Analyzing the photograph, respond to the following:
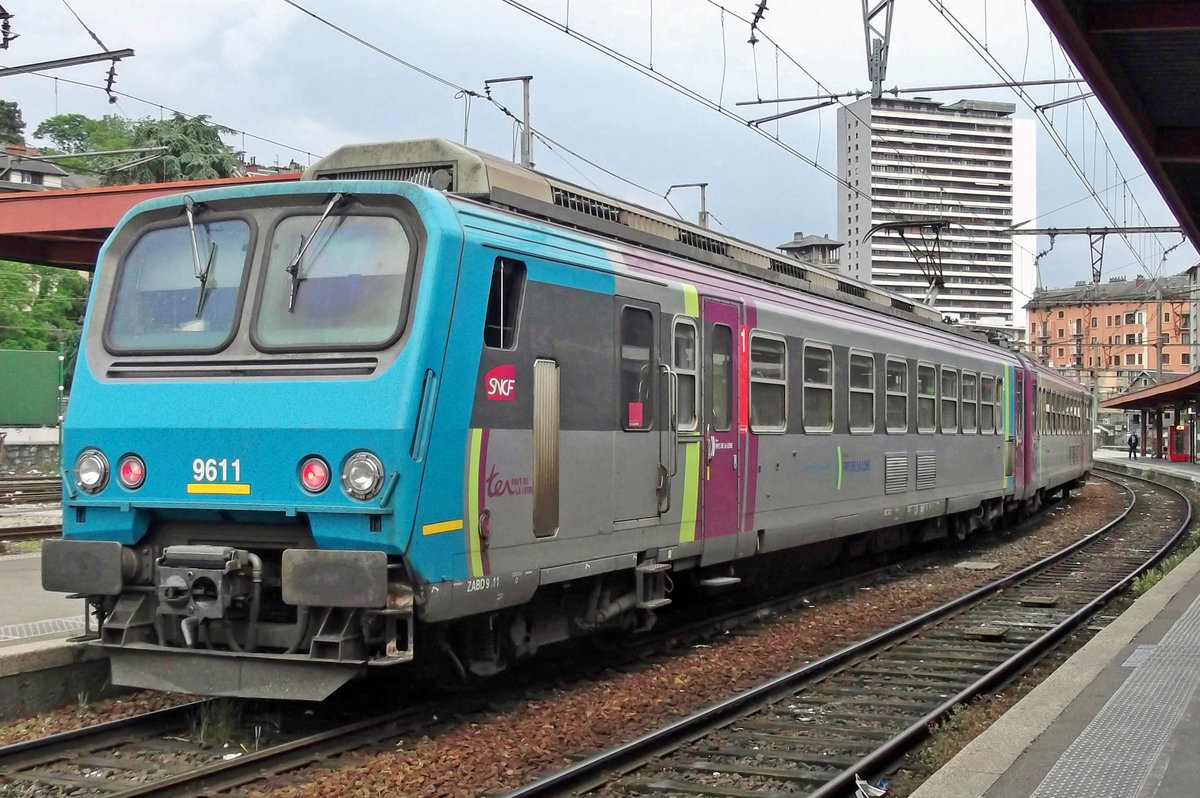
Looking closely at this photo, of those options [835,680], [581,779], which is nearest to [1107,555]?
[835,680]

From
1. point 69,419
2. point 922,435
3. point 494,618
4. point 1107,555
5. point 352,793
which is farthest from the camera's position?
point 1107,555

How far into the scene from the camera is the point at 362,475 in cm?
624

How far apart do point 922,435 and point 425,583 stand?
9.37 meters

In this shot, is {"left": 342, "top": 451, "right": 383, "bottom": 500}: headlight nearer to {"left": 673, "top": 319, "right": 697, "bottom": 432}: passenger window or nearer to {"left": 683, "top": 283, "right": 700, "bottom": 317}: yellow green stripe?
{"left": 673, "top": 319, "right": 697, "bottom": 432}: passenger window

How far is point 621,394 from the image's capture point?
8.20 m

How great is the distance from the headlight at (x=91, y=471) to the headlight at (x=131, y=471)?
10 centimetres

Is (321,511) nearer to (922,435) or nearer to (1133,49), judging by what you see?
(1133,49)

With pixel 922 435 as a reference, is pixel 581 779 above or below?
below

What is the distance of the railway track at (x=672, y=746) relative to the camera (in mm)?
5961

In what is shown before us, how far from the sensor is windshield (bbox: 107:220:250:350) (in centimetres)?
694

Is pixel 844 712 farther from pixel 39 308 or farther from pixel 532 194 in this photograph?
pixel 39 308

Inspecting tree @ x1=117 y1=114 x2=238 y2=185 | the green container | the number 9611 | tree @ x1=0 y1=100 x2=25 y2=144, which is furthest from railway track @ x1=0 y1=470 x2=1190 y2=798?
tree @ x1=0 y1=100 x2=25 y2=144

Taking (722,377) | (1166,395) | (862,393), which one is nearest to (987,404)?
(862,393)

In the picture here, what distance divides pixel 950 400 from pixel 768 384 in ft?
20.0
